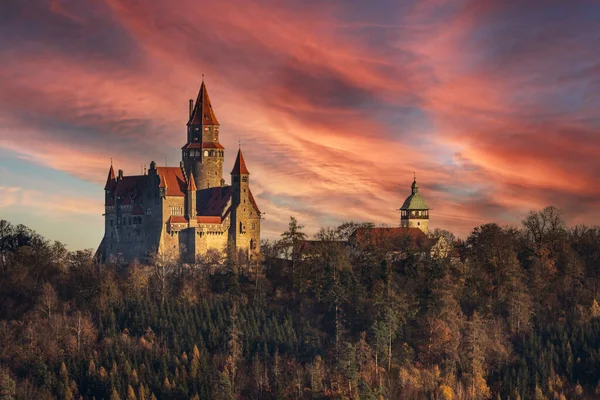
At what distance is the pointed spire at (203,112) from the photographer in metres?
173

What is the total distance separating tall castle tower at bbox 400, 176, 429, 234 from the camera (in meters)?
181

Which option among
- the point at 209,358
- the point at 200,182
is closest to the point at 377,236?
the point at 200,182

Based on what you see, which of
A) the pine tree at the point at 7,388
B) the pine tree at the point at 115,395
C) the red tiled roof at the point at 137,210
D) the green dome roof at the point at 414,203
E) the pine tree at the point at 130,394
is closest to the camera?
the pine tree at the point at 115,395

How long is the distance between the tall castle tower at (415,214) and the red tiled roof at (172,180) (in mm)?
36471

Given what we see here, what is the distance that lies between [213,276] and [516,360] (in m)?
40.6

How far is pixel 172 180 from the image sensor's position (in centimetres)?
16438

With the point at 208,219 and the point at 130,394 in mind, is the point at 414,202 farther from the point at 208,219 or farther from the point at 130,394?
the point at 130,394

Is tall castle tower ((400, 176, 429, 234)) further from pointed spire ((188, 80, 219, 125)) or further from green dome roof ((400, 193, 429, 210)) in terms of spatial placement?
pointed spire ((188, 80, 219, 125))

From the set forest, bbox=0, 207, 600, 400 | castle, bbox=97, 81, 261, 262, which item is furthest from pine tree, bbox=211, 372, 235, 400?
castle, bbox=97, 81, 261, 262

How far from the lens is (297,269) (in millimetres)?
147750

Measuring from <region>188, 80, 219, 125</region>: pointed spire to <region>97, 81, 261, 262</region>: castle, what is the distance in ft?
12.7

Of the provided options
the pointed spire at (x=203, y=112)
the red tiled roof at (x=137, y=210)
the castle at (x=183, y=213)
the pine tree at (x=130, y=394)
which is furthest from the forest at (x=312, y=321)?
the pointed spire at (x=203, y=112)

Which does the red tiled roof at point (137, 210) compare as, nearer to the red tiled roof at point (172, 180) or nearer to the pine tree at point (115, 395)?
the red tiled roof at point (172, 180)

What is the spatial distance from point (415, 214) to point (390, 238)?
2023 cm
